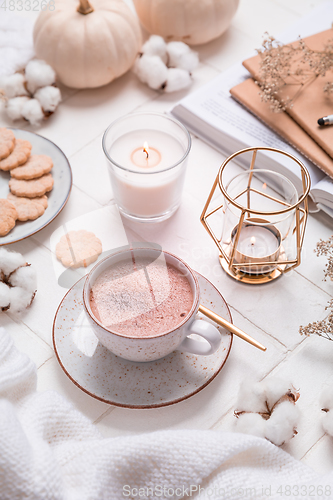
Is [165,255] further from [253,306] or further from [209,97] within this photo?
[209,97]

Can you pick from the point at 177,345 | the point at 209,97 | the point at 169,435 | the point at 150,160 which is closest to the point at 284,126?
the point at 209,97

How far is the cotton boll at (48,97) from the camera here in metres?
1.11

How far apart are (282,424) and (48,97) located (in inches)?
33.0

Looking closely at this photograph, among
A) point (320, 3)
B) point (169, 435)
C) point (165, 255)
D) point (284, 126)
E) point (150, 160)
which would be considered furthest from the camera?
point (320, 3)

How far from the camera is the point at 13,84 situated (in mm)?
1104

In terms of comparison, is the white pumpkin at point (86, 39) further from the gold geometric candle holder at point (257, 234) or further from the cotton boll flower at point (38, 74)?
the gold geometric candle holder at point (257, 234)

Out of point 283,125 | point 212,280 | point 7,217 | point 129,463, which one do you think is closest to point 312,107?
point 283,125

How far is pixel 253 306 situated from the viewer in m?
0.86

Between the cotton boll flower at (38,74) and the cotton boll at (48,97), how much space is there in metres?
0.01

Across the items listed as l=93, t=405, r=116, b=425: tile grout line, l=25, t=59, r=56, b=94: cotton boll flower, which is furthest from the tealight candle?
l=25, t=59, r=56, b=94: cotton boll flower

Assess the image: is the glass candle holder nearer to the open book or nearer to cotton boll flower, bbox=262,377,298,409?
the open book

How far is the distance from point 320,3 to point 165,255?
1.04 metres

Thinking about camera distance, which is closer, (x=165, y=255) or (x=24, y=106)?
(x=165, y=255)

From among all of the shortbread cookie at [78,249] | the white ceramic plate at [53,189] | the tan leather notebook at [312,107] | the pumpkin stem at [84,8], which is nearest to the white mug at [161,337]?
the shortbread cookie at [78,249]
